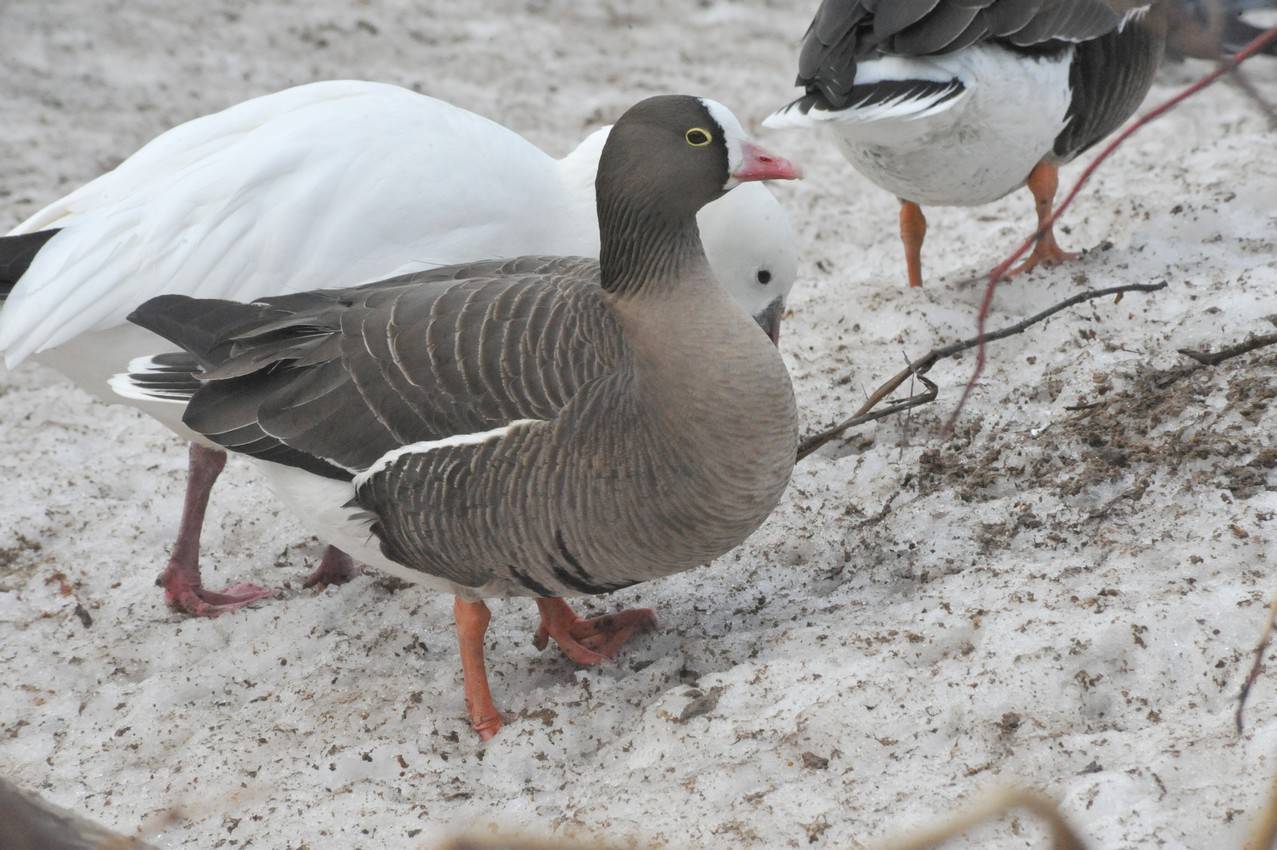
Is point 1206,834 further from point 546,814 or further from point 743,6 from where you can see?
point 743,6

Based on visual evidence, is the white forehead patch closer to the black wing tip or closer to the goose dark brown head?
the goose dark brown head

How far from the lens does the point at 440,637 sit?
422cm

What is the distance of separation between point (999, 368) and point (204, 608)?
283 cm

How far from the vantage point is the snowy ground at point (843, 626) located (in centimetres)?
291

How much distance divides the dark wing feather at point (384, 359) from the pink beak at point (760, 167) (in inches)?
20.0

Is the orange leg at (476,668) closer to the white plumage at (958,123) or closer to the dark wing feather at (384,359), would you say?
the dark wing feather at (384,359)

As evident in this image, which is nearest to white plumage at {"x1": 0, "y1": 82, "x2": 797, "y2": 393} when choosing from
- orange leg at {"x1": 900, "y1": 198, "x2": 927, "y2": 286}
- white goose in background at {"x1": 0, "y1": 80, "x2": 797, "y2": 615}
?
white goose in background at {"x1": 0, "y1": 80, "x2": 797, "y2": 615}

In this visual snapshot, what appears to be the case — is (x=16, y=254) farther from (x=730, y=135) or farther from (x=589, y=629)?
(x=730, y=135)

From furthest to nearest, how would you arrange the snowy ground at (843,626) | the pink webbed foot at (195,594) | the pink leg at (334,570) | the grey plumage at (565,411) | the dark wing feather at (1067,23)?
1. the dark wing feather at (1067,23)
2. the pink leg at (334,570)
3. the pink webbed foot at (195,594)
4. the grey plumage at (565,411)
5. the snowy ground at (843,626)

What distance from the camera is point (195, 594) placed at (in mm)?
4551

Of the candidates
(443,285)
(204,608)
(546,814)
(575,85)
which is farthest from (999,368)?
(575,85)

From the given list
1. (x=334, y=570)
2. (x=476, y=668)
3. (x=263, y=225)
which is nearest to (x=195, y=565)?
(x=334, y=570)

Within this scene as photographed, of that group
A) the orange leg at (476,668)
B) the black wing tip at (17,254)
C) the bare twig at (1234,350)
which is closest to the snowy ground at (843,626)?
the orange leg at (476,668)

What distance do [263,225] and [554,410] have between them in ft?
5.08
